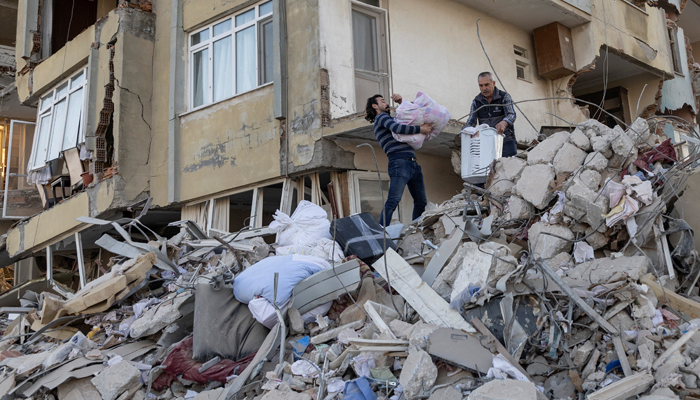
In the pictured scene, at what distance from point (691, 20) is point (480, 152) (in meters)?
13.2

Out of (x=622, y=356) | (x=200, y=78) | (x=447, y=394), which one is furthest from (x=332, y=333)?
(x=200, y=78)

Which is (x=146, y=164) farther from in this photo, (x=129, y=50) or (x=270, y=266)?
(x=270, y=266)

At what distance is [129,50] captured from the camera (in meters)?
10.7

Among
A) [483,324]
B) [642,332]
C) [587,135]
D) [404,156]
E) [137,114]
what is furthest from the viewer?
[137,114]

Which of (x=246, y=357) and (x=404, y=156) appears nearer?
(x=246, y=357)

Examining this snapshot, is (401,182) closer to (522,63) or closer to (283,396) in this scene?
(283,396)

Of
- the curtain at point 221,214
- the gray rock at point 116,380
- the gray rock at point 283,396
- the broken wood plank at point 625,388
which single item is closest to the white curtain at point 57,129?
the curtain at point 221,214

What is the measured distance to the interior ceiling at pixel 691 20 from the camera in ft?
49.9

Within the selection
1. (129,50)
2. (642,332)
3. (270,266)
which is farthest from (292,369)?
(129,50)

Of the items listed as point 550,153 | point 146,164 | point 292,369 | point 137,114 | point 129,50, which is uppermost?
point 129,50

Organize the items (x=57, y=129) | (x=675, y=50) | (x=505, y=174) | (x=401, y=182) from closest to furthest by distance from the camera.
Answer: (x=505, y=174), (x=401, y=182), (x=57, y=129), (x=675, y=50)

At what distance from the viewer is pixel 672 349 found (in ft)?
11.6

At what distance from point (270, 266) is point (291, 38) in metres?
4.59

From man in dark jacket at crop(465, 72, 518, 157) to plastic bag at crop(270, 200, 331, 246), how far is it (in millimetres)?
2278
